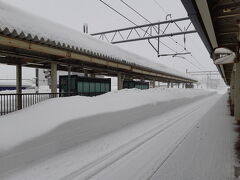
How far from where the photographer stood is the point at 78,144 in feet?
17.0

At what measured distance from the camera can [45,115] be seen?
5137 millimetres

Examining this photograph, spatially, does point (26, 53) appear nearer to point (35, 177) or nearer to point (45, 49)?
point (45, 49)

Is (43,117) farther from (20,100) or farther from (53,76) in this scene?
(20,100)

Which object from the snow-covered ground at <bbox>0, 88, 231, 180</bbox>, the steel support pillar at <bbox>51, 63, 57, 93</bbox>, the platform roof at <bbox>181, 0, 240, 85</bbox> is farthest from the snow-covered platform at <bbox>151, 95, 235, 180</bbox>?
the steel support pillar at <bbox>51, 63, 57, 93</bbox>

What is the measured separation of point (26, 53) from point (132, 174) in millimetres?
7521

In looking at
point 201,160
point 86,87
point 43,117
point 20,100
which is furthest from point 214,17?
point 20,100

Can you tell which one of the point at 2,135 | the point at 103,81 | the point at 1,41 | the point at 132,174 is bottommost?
the point at 132,174

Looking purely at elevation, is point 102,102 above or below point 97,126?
above

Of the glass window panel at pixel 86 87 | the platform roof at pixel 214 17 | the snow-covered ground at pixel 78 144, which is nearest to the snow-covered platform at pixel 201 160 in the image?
the snow-covered ground at pixel 78 144

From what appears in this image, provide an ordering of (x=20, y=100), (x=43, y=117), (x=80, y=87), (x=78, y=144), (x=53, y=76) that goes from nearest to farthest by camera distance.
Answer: (x=43, y=117), (x=78, y=144), (x=53, y=76), (x=20, y=100), (x=80, y=87)

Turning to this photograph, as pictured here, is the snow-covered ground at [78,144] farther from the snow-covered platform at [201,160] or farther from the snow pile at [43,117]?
the snow-covered platform at [201,160]

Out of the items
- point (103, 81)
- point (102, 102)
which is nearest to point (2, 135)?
point (102, 102)

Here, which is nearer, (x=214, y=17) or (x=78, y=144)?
(x=78, y=144)

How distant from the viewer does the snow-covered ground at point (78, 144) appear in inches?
144
